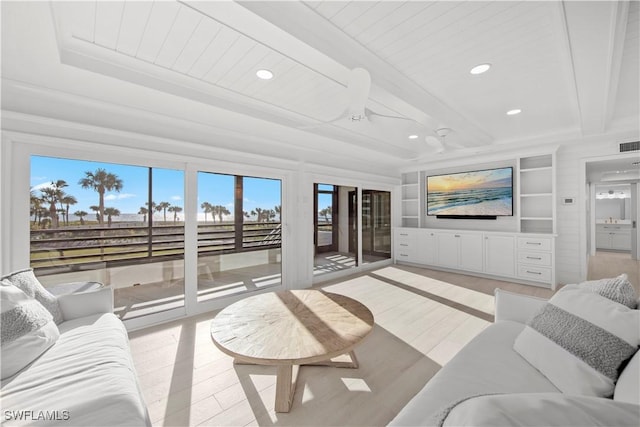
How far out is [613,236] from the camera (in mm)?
8125

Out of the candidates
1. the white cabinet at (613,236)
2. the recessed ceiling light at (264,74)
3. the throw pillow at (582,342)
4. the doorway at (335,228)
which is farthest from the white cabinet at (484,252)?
the white cabinet at (613,236)

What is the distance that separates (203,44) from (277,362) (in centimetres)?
207

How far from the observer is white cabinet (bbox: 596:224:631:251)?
787 cm

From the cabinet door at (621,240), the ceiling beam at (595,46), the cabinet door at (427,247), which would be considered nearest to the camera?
the ceiling beam at (595,46)

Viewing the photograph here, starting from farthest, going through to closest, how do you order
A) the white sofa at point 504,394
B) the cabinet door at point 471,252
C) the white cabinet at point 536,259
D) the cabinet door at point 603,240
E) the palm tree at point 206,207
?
the cabinet door at point 603,240 < the cabinet door at point 471,252 < the white cabinet at point 536,259 < the palm tree at point 206,207 < the white sofa at point 504,394

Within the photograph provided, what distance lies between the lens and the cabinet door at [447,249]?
5255mm

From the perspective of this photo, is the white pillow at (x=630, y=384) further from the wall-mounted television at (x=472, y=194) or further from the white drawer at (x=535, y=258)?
the wall-mounted television at (x=472, y=194)

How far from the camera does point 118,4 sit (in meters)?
1.47

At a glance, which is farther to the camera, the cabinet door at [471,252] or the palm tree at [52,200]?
the cabinet door at [471,252]

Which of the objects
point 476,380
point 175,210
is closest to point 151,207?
point 175,210

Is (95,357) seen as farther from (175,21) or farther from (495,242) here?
(495,242)

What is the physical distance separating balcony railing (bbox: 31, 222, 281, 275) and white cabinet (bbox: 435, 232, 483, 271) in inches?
157

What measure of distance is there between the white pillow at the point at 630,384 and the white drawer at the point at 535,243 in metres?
3.95

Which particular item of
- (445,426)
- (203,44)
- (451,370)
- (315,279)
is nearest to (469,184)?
(315,279)
